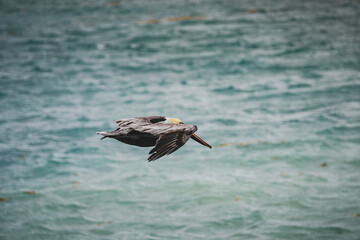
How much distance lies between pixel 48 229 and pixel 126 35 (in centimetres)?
1601

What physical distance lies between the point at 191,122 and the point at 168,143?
39.1ft

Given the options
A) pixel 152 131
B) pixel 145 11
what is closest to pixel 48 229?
pixel 152 131

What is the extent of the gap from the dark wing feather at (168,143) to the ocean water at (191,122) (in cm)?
712

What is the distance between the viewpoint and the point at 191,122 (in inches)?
653

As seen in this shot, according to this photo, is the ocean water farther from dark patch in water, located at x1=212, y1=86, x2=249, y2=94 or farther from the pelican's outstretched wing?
the pelican's outstretched wing

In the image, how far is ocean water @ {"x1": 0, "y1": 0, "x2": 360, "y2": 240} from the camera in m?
12.2

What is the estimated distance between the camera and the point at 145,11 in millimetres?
32000

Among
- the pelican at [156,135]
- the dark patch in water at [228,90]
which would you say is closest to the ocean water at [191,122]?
the dark patch in water at [228,90]

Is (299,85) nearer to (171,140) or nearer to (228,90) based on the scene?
(228,90)

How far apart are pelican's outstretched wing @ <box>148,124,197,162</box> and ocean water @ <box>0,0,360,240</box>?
23.3 feet

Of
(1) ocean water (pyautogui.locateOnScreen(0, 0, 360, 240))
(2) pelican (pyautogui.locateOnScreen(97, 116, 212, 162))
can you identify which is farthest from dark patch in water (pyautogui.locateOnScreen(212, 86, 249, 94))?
(2) pelican (pyautogui.locateOnScreen(97, 116, 212, 162))

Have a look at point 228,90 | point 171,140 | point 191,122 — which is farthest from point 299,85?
point 171,140

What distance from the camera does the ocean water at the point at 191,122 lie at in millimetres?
12250

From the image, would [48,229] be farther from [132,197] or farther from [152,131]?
[152,131]
